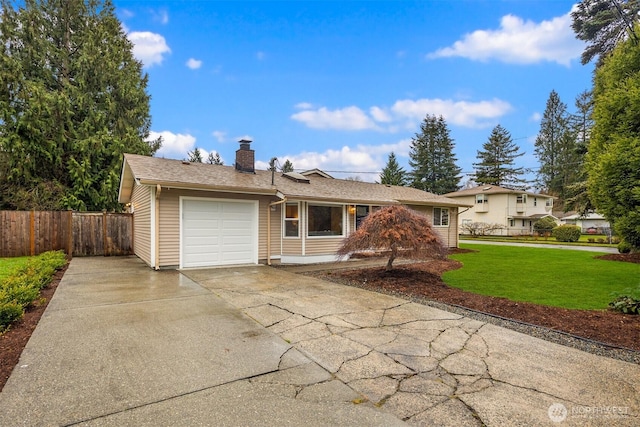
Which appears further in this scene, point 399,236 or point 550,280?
point 550,280

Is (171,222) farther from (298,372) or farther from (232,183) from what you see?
(298,372)

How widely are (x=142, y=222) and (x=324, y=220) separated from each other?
6336mm

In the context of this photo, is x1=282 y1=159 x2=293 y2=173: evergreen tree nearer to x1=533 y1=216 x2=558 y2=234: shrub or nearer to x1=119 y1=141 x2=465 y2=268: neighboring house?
x1=533 y1=216 x2=558 y2=234: shrub

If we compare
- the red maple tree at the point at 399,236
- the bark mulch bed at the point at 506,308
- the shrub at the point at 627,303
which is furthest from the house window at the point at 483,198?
the shrub at the point at 627,303

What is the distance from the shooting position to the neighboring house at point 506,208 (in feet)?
109

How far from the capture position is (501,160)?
4397cm

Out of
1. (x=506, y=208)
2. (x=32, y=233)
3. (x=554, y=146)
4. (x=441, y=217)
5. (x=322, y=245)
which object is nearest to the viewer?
(x=32, y=233)

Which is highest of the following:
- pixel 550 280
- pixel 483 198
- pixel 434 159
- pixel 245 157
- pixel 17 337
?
pixel 434 159

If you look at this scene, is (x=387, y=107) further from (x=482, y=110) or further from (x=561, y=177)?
(x=561, y=177)

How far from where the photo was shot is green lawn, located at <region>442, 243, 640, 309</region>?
6172mm

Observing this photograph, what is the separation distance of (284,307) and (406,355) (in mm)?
2430

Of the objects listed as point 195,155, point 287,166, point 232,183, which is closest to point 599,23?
point 232,183

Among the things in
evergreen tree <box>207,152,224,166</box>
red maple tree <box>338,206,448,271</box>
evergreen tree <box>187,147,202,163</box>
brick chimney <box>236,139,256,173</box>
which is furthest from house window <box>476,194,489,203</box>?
evergreen tree <box>187,147,202,163</box>

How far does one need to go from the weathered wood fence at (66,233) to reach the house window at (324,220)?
745 cm
